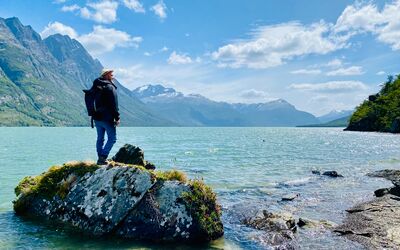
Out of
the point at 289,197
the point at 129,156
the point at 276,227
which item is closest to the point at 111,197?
the point at 276,227

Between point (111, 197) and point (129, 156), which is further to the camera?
point (129, 156)

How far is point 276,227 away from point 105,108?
1011cm

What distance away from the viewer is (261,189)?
30125 mm

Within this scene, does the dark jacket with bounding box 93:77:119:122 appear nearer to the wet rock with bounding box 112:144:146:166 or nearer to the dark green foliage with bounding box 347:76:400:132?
the wet rock with bounding box 112:144:146:166

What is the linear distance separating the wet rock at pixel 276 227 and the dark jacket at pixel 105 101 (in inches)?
353

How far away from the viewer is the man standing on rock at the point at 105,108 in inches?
631

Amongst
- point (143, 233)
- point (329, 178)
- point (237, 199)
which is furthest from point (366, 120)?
point (143, 233)

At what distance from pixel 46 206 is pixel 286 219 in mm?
11899

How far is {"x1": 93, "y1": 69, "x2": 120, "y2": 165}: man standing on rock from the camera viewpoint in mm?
16031

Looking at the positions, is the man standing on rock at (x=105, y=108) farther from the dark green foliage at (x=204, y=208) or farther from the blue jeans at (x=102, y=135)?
the dark green foliage at (x=204, y=208)

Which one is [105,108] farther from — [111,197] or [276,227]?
[276,227]

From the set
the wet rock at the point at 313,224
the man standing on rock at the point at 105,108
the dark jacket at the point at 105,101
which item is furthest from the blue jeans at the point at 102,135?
the wet rock at the point at 313,224

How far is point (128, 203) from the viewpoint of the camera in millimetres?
15133

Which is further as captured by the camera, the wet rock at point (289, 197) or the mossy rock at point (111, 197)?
the wet rock at point (289, 197)
